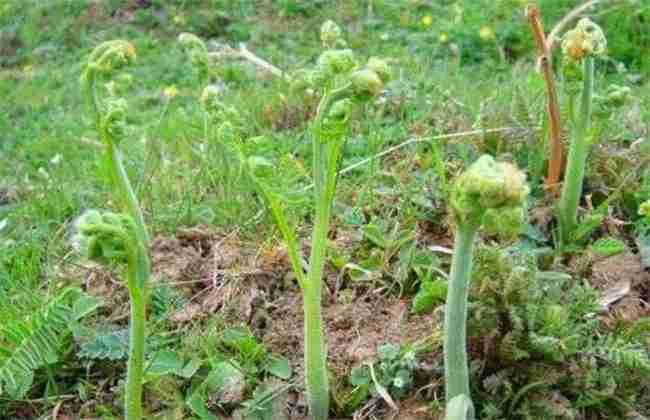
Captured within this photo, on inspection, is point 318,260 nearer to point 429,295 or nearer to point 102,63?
point 429,295

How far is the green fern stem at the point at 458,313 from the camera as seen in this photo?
155cm

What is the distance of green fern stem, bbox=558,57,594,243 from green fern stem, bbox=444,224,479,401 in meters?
0.72

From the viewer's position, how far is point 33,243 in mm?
2750

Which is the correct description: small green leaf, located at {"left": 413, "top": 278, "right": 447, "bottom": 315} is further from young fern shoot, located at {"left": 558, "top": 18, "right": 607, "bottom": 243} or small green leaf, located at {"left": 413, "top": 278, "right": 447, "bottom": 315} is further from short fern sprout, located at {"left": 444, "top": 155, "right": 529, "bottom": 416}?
young fern shoot, located at {"left": 558, "top": 18, "right": 607, "bottom": 243}

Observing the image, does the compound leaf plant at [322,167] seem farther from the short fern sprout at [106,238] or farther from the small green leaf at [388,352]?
the short fern sprout at [106,238]

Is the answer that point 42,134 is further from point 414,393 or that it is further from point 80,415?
point 414,393

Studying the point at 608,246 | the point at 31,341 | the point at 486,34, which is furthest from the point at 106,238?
the point at 486,34

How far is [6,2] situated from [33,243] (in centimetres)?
607

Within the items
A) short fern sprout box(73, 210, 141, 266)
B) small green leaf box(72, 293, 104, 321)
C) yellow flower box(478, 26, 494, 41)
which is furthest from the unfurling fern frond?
yellow flower box(478, 26, 494, 41)

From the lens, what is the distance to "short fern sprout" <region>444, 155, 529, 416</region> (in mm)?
1402

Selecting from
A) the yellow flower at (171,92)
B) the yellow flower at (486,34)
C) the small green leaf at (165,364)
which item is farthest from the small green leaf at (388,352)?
the yellow flower at (486,34)

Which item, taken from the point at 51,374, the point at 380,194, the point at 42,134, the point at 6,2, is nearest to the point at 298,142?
the point at 380,194

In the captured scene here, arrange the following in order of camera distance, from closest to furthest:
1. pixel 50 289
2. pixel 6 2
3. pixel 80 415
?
1. pixel 80 415
2. pixel 50 289
3. pixel 6 2

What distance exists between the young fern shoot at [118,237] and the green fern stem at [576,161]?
3.55 feet
